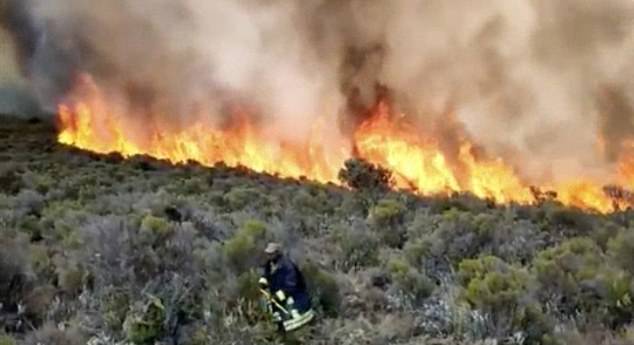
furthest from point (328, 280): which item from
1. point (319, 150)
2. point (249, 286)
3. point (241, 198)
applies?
point (319, 150)

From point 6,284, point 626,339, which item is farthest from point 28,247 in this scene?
point 626,339

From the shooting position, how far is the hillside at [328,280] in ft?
29.2

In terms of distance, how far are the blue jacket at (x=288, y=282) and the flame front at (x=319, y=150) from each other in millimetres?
16319

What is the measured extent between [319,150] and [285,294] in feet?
89.3

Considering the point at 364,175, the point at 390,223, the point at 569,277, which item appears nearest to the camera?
the point at 569,277

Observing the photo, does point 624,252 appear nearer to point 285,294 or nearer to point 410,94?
point 285,294

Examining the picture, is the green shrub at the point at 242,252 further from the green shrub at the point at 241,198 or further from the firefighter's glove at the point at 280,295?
the green shrub at the point at 241,198

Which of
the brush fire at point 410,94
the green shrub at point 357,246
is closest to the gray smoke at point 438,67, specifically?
the brush fire at point 410,94

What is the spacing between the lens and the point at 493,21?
32656 millimetres

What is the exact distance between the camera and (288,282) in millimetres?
8914

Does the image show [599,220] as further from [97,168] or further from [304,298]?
[97,168]

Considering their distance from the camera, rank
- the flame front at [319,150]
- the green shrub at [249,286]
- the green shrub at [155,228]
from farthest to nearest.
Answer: the flame front at [319,150], the green shrub at [155,228], the green shrub at [249,286]

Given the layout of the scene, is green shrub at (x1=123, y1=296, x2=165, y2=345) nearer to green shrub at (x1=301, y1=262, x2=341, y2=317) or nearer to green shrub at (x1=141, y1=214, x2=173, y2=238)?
green shrub at (x1=301, y1=262, x2=341, y2=317)

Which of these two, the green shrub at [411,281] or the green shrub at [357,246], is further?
the green shrub at [357,246]
